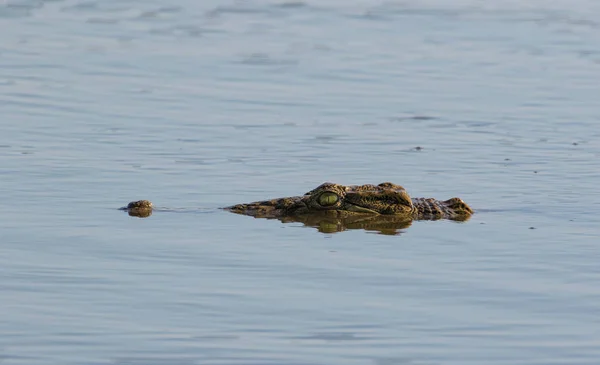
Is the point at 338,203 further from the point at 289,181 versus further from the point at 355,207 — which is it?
the point at 289,181

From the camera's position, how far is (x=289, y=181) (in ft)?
41.7

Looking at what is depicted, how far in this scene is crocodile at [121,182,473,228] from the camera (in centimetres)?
1123

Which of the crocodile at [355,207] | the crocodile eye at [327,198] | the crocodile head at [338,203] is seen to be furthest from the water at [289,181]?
the crocodile eye at [327,198]

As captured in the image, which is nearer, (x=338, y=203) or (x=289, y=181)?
(x=338, y=203)

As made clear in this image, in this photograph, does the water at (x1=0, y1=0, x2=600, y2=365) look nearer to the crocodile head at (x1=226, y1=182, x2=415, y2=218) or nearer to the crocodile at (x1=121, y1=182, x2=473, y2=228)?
the crocodile at (x1=121, y1=182, x2=473, y2=228)

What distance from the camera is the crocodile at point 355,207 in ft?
36.8

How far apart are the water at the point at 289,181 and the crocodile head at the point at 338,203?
309 millimetres

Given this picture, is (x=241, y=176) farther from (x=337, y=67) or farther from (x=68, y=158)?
(x=337, y=67)

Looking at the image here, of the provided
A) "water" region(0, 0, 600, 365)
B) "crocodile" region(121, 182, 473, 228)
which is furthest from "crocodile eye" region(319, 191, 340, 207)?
"water" region(0, 0, 600, 365)

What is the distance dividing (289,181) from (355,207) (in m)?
1.37

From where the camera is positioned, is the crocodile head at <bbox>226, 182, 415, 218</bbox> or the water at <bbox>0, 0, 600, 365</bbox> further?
the crocodile head at <bbox>226, 182, 415, 218</bbox>

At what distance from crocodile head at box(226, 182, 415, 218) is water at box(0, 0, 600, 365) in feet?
1.01

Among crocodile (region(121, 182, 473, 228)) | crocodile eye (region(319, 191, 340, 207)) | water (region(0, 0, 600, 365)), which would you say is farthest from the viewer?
crocodile eye (region(319, 191, 340, 207))

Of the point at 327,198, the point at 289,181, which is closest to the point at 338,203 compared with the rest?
the point at 327,198
